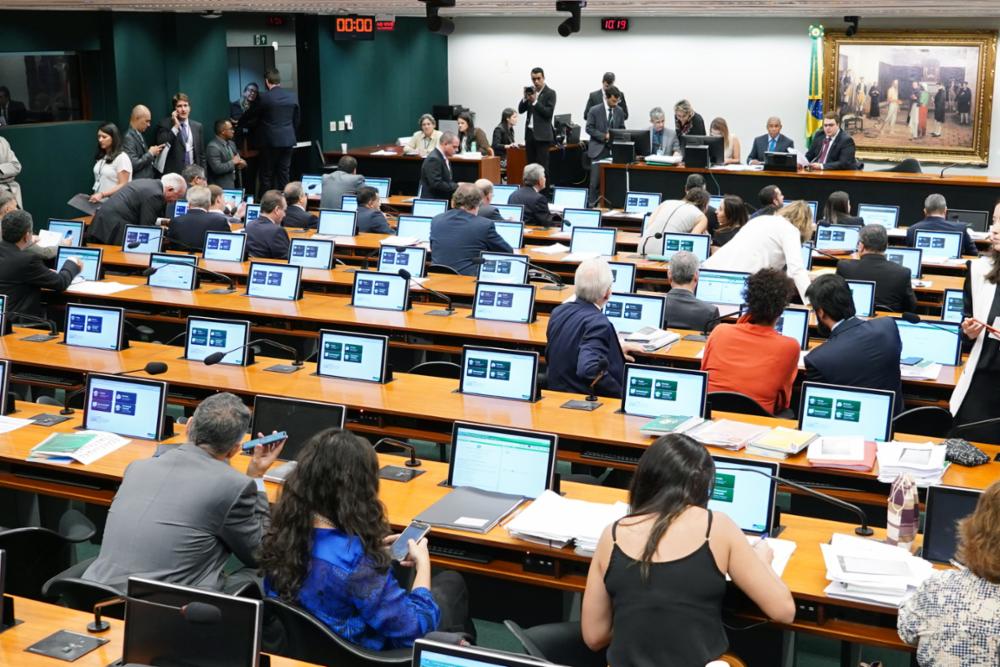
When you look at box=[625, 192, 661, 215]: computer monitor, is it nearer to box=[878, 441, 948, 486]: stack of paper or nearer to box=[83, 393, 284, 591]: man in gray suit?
box=[878, 441, 948, 486]: stack of paper

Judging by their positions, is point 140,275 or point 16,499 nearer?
point 16,499

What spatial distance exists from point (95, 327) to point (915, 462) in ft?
14.4

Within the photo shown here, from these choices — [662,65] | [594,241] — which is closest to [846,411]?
[594,241]

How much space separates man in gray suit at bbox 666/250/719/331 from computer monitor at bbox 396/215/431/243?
11.8 feet

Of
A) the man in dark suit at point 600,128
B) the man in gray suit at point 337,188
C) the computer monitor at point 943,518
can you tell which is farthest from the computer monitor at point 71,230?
the computer monitor at point 943,518

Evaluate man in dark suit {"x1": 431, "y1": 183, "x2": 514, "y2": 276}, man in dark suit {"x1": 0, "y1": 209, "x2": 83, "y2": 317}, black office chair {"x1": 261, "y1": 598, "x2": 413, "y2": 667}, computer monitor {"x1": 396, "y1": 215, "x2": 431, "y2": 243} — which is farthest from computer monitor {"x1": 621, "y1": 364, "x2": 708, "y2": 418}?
computer monitor {"x1": 396, "y1": 215, "x2": 431, "y2": 243}

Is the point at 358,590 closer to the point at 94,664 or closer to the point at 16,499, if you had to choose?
the point at 94,664

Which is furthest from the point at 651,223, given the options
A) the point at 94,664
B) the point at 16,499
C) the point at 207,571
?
the point at 94,664

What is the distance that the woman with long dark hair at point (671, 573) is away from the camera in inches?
118

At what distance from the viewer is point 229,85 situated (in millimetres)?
15609

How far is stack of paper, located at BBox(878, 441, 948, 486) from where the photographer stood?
421cm

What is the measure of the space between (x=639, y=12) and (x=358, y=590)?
13.5 metres

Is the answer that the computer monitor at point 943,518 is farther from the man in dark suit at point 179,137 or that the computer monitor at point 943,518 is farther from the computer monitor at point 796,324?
the man in dark suit at point 179,137

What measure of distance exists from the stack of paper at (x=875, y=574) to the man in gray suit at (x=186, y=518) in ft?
5.84
